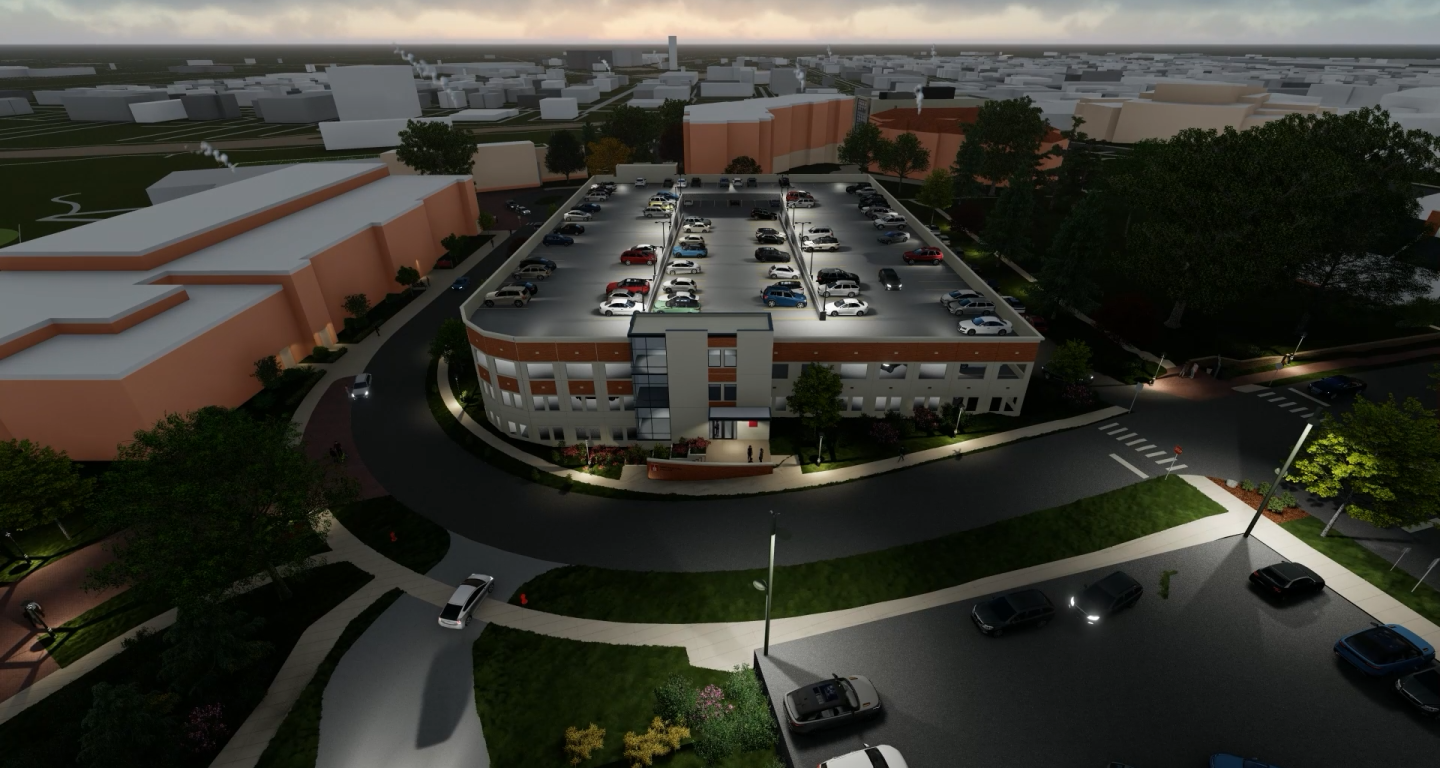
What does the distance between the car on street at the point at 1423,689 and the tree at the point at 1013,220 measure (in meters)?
52.1

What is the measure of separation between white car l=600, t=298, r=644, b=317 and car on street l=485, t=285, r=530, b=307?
715 cm

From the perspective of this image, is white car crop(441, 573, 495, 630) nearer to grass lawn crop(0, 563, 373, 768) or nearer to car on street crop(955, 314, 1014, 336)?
grass lawn crop(0, 563, 373, 768)

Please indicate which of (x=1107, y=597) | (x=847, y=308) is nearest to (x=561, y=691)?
(x=1107, y=597)

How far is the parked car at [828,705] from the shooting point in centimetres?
2350

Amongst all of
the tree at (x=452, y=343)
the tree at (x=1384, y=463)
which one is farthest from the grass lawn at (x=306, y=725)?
the tree at (x=1384, y=463)

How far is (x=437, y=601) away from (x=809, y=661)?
19517 mm

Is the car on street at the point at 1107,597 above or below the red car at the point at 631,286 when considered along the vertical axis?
below

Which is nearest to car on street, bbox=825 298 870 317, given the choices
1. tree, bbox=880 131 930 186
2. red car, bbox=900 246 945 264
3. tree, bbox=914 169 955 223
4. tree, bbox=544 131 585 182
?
red car, bbox=900 246 945 264

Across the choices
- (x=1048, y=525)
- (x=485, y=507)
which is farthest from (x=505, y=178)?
(x=1048, y=525)

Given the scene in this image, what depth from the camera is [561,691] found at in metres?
25.7

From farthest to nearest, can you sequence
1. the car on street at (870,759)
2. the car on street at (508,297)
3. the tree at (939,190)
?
the tree at (939,190) < the car on street at (508,297) < the car on street at (870,759)

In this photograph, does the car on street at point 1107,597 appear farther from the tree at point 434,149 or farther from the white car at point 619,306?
the tree at point 434,149

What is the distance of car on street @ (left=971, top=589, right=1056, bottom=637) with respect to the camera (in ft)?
89.2

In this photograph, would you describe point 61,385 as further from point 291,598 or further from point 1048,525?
point 1048,525
